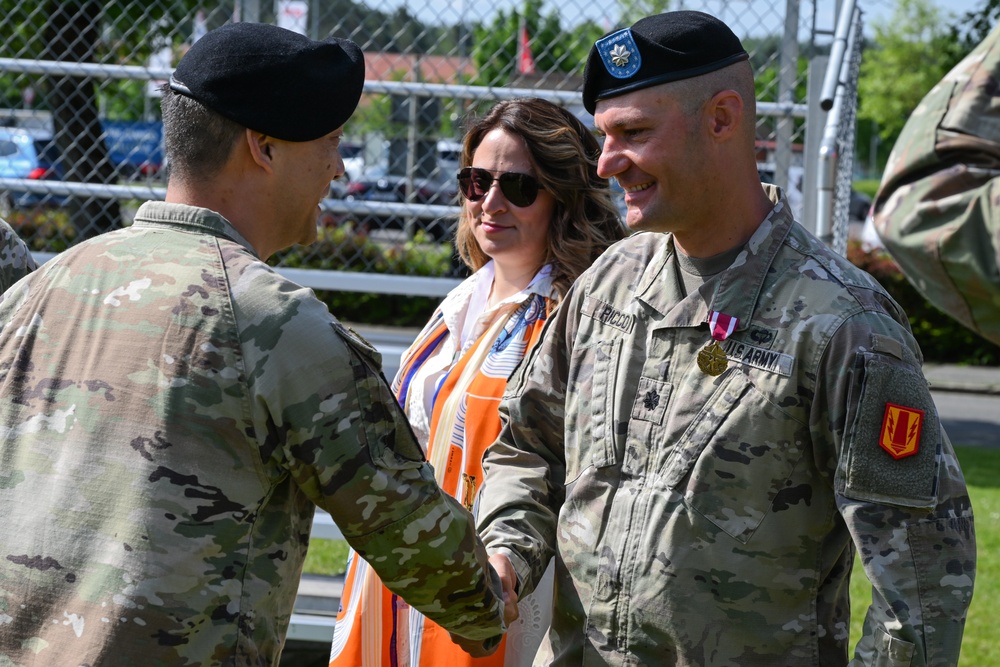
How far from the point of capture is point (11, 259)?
308 centimetres

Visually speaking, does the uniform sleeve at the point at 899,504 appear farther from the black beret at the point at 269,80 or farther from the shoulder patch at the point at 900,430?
the black beret at the point at 269,80

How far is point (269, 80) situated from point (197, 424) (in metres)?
0.60

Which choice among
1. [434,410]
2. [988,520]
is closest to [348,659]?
[434,410]

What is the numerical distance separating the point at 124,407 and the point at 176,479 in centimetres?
14

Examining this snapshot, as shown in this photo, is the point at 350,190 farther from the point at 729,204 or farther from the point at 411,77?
the point at 729,204

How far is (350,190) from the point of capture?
580 cm

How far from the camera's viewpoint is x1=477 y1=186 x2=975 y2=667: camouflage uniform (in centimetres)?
188

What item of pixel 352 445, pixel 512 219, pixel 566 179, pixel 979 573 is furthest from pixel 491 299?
pixel 979 573

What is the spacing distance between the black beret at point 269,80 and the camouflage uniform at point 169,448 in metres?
0.23

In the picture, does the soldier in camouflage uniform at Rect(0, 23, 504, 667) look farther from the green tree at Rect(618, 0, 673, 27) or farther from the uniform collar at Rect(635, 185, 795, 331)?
the green tree at Rect(618, 0, 673, 27)

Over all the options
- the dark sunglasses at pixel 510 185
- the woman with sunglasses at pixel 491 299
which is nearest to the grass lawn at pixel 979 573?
the woman with sunglasses at pixel 491 299

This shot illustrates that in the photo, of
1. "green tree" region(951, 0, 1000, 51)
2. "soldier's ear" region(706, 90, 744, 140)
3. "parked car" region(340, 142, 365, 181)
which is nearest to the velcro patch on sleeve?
"soldier's ear" region(706, 90, 744, 140)

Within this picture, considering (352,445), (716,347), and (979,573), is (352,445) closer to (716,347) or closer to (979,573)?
(716,347)

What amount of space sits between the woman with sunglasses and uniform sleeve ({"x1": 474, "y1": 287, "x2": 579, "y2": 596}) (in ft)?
1.39
